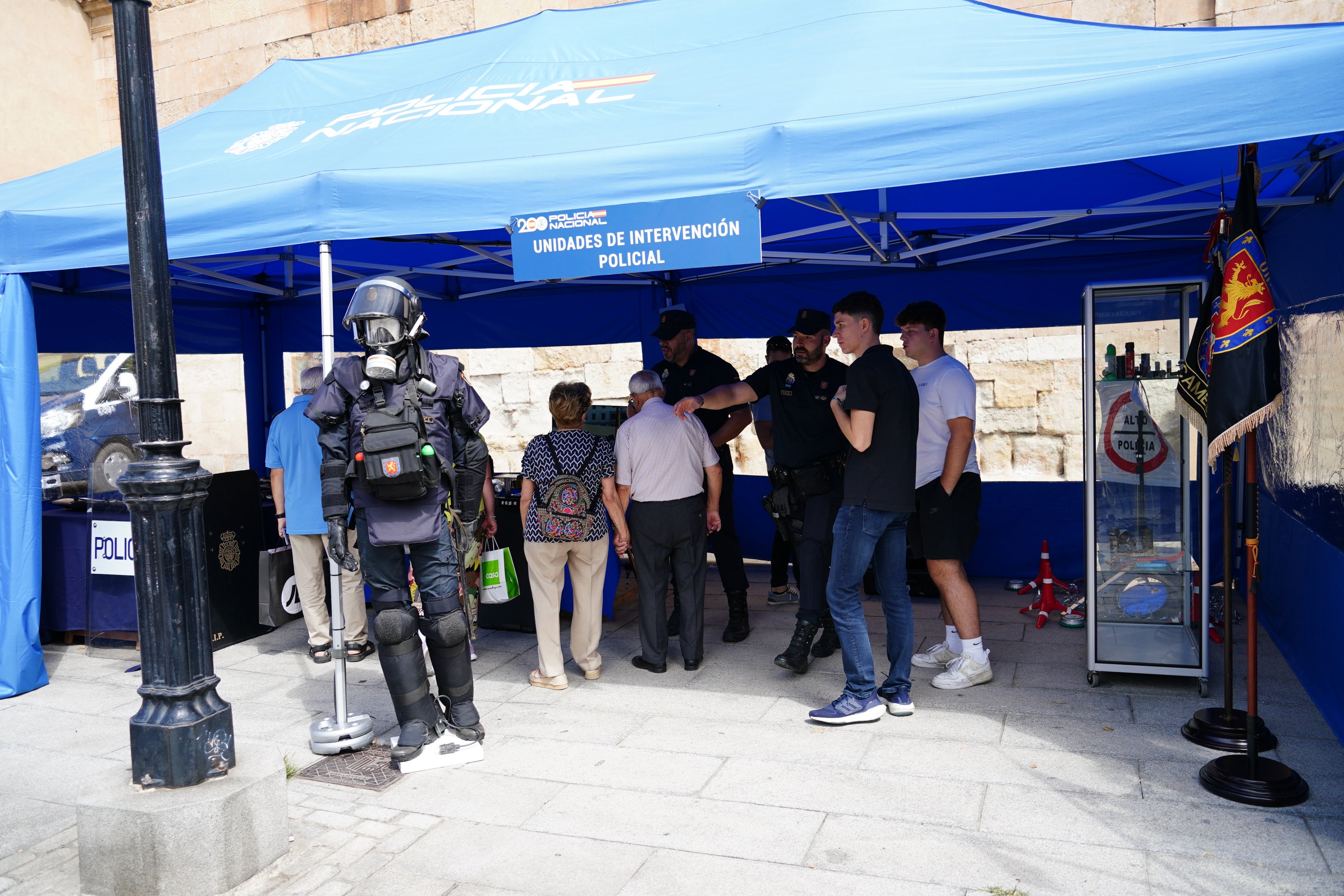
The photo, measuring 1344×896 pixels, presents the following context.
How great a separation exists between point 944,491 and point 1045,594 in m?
1.83

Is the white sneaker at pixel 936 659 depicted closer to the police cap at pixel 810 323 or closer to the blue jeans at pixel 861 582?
the blue jeans at pixel 861 582

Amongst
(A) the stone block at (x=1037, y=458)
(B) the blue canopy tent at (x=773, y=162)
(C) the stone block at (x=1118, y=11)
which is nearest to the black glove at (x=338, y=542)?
(B) the blue canopy tent at (x=773, y=162)

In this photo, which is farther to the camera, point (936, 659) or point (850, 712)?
point (936, 659)

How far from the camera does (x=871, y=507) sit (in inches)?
169

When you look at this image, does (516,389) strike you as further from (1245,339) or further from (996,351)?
(1245,339)

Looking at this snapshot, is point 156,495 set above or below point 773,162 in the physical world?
below

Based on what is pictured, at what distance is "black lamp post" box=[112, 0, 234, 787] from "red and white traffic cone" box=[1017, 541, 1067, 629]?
15.7 ft

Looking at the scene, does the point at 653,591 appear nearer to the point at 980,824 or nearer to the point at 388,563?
the point at 388,563

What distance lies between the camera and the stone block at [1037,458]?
294 inches

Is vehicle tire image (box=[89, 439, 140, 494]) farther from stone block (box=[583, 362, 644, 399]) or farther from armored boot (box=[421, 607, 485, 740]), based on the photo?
stone block (box=[583, 362, 644, 399])

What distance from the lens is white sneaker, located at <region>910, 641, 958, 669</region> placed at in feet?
17.5

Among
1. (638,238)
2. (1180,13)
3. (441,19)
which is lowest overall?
(638,238)

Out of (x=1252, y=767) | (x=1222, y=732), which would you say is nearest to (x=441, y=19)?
(x=1222, y=732)

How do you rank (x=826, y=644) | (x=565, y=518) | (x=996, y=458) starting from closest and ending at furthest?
(x=565, y=518), (x=826, y=644), (x=996, y=458)
